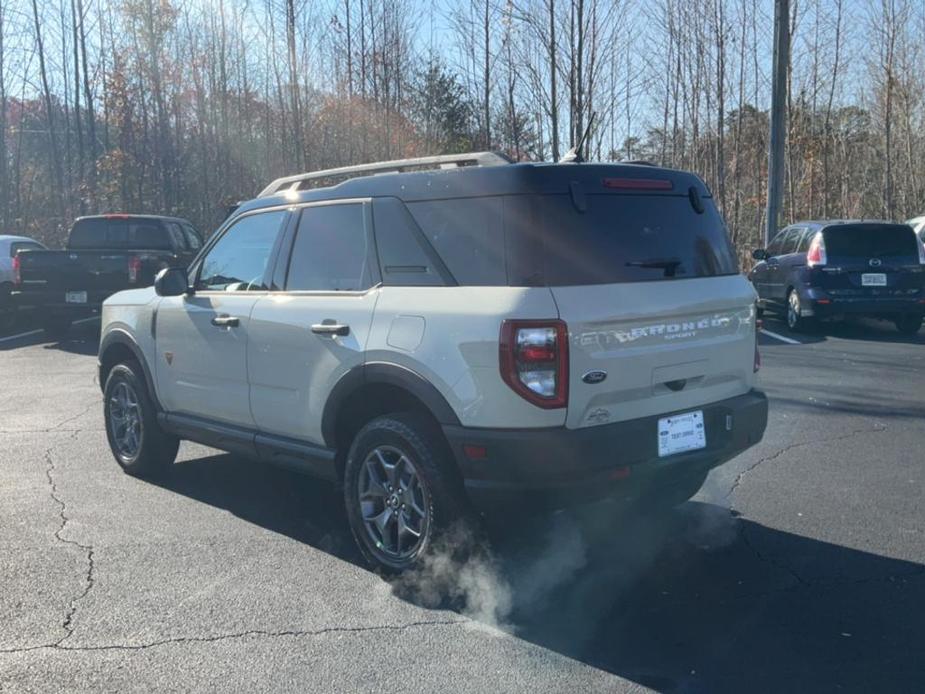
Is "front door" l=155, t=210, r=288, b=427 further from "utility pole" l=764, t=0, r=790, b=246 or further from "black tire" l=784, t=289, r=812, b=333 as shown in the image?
"utility pole" l=764, t=0, r=790, b=246

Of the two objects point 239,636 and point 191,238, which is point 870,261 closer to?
point 191,238

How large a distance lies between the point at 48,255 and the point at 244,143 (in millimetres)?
11867

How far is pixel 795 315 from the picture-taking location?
1423 cm

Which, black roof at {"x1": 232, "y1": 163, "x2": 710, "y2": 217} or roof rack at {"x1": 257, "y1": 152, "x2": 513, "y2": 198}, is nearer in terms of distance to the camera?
black roof at {"x1": 232, "y1": 163, "x2": 710, "y2": 217}

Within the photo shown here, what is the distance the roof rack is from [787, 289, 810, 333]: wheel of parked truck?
9454mm

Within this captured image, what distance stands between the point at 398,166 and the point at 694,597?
8.66 ft

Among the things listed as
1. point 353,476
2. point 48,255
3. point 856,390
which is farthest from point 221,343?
point 48,255

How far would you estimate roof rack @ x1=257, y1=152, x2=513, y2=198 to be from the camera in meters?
4.97

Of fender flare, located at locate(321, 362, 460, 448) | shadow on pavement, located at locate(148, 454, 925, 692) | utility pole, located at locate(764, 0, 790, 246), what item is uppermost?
utility pole, located at locate(764, 0, 790, 246)

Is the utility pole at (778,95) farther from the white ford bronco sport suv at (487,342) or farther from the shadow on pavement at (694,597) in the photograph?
the white ford bronco sport suv at (487,342)

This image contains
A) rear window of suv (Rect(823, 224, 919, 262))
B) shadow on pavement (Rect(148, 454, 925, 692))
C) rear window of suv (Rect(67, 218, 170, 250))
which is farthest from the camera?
rear window of suv (Rect(67, 218, 170, 250))

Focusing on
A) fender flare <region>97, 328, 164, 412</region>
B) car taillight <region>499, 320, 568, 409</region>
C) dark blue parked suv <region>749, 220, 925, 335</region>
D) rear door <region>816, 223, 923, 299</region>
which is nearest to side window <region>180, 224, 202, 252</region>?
dark blue parked suv <region>749, 220, 925, 335</region>

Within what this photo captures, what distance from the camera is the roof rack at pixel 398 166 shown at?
4.97 meters

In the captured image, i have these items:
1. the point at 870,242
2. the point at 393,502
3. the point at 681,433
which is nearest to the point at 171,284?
the point at 393,502
